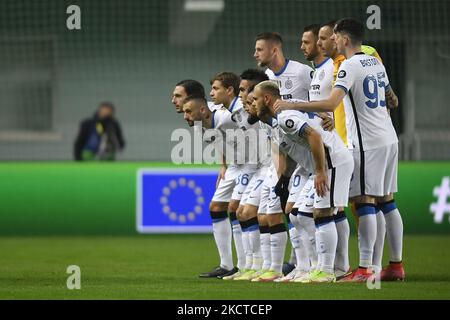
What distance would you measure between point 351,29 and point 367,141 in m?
0.92

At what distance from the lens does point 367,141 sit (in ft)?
29.8

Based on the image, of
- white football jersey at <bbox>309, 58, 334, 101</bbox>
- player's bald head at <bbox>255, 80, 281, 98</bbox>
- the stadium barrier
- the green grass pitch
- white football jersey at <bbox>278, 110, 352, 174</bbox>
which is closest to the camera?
the green grass pitch

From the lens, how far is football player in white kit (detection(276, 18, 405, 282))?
29.4ft

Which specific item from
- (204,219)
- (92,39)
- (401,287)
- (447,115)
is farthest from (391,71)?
(401,287)

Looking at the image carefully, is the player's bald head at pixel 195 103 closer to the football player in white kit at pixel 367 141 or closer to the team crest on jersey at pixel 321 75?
the team crest on jersey at pixel 321 75

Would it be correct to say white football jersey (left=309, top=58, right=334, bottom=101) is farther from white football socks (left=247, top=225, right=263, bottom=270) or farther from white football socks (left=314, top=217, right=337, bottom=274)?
white football socks (left=247, top=225, right=263, bottom=270)

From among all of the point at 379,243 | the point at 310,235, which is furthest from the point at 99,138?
the point at 310,235

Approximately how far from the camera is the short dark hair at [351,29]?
8914 millimetres

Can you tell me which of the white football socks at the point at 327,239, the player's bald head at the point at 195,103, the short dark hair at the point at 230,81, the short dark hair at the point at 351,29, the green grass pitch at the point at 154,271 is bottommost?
the green grass pitch at the point at 154,271

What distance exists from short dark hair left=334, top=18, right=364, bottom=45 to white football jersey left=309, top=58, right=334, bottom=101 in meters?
0.42

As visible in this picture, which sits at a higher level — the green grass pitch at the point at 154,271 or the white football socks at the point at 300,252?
the white football socks at the point at 300,252

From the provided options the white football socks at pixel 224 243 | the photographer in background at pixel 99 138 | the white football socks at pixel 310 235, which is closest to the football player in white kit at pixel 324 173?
the white football socks at pixel 310 235

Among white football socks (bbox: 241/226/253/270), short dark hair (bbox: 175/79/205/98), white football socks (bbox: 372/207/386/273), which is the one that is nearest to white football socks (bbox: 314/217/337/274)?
white football socks (bbox: 372/207/386/273)

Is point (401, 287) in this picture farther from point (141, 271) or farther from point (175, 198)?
point (175, 198)
